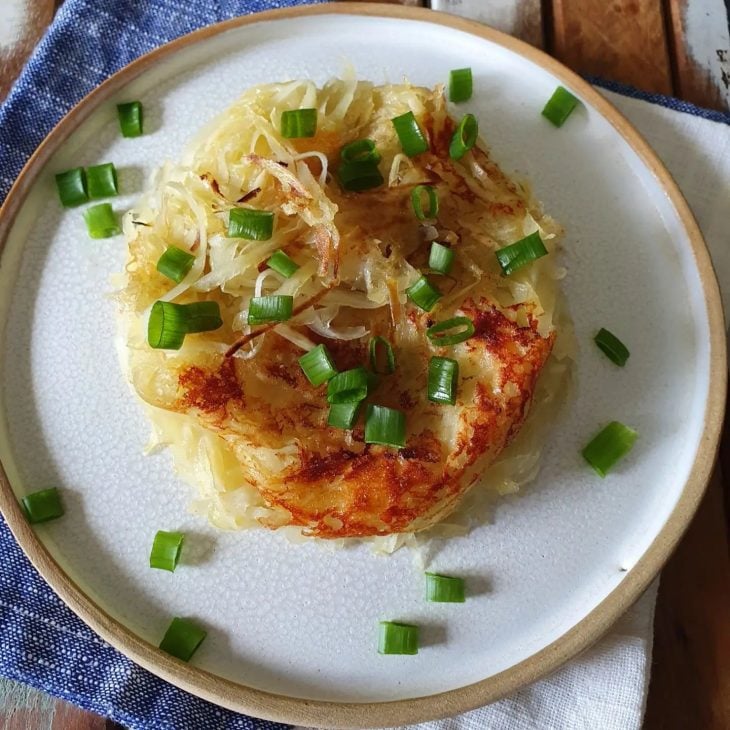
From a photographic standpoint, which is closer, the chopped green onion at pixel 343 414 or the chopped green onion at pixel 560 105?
the chopped green onion at pixel 343 414

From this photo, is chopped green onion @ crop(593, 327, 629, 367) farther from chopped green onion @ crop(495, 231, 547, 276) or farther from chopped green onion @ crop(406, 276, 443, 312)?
chopped green onion @ crop(406, 276, 443, 312)

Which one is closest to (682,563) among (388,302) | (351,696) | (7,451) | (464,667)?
(464,667)

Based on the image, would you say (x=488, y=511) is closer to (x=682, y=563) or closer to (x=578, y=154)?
(x=682, y=563)

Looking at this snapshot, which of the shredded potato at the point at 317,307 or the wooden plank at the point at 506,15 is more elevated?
the wooden plank at the point at 506,15

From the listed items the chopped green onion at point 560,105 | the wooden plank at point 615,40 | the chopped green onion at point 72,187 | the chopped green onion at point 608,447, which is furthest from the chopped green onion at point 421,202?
the wooden plank at point 615,40

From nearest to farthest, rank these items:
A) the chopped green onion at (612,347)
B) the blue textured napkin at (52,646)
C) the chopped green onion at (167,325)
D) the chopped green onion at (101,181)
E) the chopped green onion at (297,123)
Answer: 1. the chopped green onion at (167,325)
2. the chopped green onion at (297,123)
3. the blue textured napkin at (52,646)
4. the chopped green onion at (612,347)
5. the chopped green onion at (101,181)

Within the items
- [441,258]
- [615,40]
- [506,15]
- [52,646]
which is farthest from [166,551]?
[615,40]

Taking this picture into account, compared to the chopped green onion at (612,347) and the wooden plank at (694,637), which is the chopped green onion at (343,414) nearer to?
the chopped green onion at (612,347)
